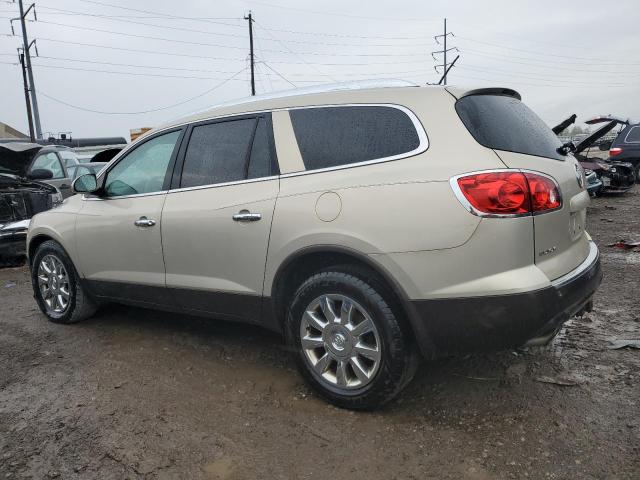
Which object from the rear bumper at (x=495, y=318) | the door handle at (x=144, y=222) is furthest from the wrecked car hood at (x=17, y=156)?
the rear bumper at (x=495, y=318)

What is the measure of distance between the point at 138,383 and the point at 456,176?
2388 mm

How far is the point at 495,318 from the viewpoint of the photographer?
2518mm

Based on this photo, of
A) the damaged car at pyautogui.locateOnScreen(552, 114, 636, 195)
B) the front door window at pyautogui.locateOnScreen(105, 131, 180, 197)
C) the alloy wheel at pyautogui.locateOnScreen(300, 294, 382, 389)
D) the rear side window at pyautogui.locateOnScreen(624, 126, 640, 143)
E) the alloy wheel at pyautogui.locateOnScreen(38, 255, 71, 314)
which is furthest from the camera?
the rear side window at pyautogui.locateOnScreen(624, 126, 640, 143)

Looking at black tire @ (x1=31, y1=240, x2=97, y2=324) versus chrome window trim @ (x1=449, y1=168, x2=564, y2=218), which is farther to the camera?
black tire @ (x1=31, y1=240, x2=97, y2=324)

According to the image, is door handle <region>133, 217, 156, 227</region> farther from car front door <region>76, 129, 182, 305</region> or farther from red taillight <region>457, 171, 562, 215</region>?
red taillight <region>457, 171, 562, 215</region>

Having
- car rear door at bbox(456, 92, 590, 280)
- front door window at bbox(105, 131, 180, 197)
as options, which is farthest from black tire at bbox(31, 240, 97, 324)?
car rear door at bbox(456, 92, 590, 280)

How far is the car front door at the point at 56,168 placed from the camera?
9.78m

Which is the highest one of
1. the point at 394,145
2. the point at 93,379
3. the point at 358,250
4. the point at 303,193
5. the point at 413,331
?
the point at 394,145

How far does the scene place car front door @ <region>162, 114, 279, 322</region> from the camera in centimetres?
323

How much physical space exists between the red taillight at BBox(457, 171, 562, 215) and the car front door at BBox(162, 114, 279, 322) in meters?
1.15

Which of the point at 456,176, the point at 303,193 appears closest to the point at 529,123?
the point at 456,176

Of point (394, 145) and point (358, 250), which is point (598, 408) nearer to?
point (358, 250)

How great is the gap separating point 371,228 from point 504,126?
35.0 inches

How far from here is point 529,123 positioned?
3072mm
